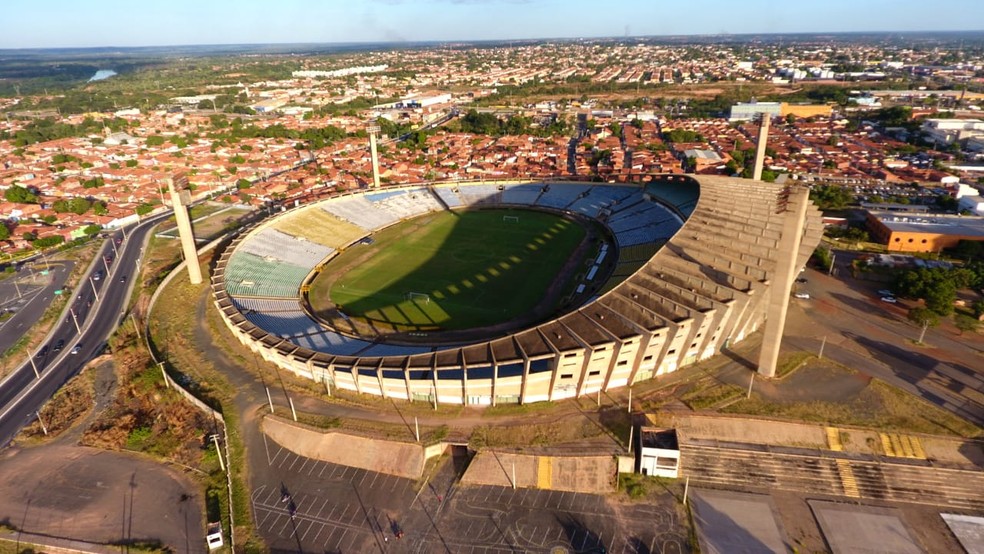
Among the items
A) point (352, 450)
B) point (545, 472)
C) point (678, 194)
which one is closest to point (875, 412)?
point (545, 472)

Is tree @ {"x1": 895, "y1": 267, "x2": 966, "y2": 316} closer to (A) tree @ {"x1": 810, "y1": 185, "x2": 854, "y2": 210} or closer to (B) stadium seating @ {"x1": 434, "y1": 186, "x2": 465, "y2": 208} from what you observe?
(A) tree @ {"x1": 810, "y1": 185, "x2": 854, "y2": 210}

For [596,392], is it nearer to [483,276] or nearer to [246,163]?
[483,276]

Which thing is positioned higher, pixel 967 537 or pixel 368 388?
pixel 368 388

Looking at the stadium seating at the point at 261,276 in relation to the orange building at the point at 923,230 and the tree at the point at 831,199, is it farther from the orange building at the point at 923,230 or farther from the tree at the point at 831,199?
the tree at the point at 831,199

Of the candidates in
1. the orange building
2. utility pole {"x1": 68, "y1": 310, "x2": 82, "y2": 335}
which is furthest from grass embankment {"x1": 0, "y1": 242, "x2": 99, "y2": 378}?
the orange building

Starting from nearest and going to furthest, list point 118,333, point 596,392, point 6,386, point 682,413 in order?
point 682,413 < point 596,392 < point 6,386 < point 118,333

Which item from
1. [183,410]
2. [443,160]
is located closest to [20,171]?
[443,160]

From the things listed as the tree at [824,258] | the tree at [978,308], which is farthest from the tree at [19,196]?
the tree at [978,308]
